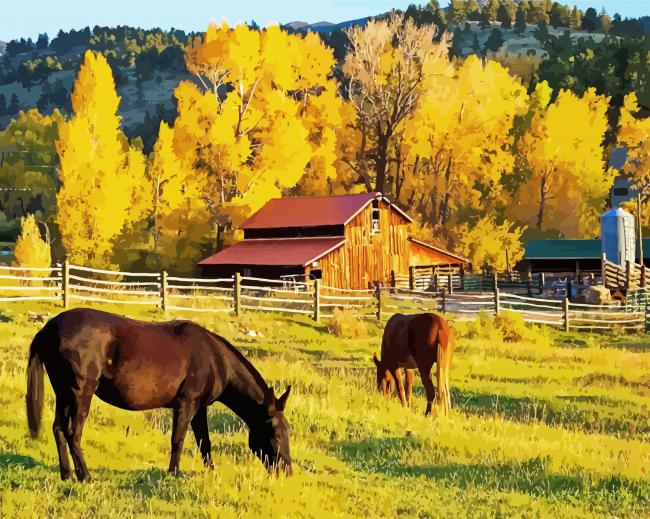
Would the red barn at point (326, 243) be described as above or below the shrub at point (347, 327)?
above

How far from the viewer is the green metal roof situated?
47.5 m

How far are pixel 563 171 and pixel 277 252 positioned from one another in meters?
24.6

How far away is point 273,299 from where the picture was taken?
2778cm

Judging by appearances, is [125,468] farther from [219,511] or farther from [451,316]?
[451,316]

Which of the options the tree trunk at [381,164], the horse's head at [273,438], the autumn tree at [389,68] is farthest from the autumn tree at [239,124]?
the horse's head at [273,438]

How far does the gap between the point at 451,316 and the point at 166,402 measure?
80.1 feet

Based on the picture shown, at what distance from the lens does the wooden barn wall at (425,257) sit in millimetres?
45188

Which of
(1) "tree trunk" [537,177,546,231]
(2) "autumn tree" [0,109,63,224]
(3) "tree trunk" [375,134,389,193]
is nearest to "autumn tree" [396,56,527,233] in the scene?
(3) "tree trunk" [375,134,389,193]

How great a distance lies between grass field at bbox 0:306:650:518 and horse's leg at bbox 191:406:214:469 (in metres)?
0.12

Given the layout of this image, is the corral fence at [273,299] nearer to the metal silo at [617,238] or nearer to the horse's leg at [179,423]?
the metal silo at [617,238]

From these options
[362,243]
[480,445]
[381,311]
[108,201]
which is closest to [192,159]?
[108,201]

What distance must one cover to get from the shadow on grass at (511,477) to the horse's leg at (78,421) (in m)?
2.82

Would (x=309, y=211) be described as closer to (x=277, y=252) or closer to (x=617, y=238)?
(x=277, y=252)

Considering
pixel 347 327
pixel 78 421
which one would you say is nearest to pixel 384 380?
pixel 78 421
